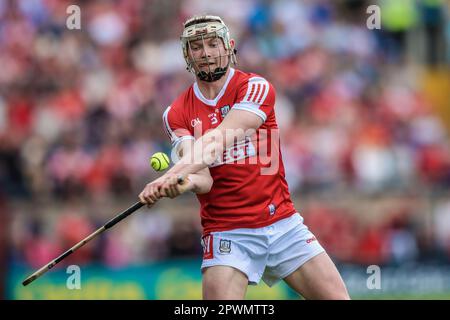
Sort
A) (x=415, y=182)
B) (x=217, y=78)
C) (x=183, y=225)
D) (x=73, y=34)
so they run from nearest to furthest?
(x=217, y=78)
(x=183, y=225)
(x=415, y=182)
(x=73, y=34)

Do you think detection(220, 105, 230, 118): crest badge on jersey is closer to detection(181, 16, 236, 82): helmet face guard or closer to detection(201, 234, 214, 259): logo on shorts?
detection(181, 16, 236, 82): helmet face guard

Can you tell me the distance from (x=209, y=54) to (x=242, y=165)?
2.55 feet

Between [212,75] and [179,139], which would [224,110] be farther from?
[179,139]

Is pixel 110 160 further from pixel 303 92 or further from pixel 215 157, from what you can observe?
pixel 215 157

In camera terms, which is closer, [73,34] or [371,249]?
[371,249]

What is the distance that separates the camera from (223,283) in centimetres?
673

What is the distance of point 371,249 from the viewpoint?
1346 cm

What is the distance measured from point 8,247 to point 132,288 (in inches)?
59.5

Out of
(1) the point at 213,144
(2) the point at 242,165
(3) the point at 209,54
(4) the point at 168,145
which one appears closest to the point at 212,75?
Answer: (3) the point at 209,54

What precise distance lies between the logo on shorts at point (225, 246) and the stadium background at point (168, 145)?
515 cm

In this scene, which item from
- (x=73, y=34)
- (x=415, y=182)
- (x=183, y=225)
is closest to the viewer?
(x=183, y=225)

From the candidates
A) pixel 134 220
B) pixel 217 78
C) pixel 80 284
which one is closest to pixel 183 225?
pixel 134 220

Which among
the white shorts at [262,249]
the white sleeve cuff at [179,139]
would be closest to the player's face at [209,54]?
the white sleeve cuff at [179,139]

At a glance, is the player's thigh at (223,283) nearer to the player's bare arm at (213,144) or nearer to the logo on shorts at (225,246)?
the logo on shorts at (225,246)
